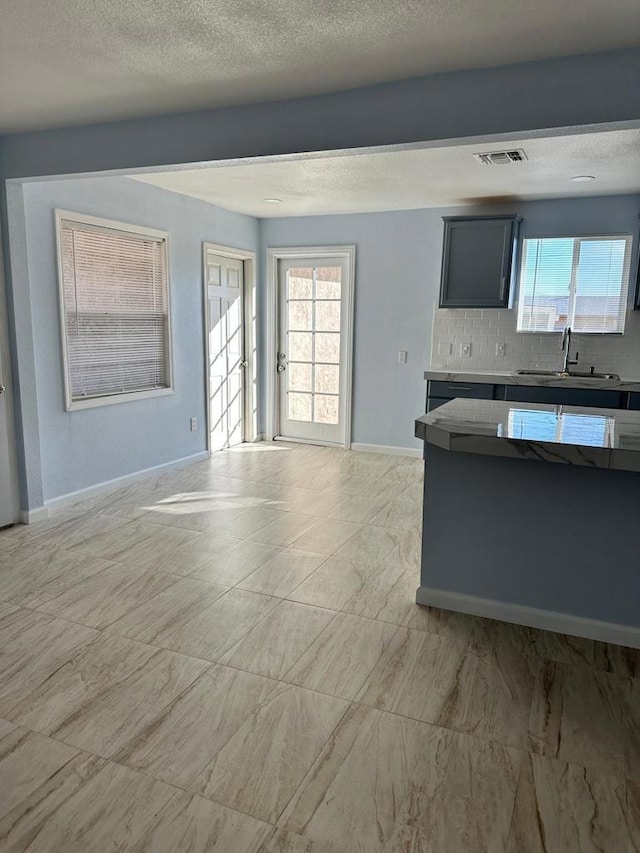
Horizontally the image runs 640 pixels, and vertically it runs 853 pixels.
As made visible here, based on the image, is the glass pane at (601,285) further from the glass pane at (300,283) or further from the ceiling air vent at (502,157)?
the glass pane at (300,283)

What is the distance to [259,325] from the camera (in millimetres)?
6504

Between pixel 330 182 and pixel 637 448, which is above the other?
pixel 330 182

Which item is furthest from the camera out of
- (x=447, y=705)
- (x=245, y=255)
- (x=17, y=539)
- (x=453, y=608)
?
(x=245, y=255)

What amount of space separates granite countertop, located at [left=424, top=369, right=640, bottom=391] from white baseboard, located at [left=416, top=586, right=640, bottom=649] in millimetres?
2379

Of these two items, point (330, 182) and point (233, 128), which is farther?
point (330, 182)

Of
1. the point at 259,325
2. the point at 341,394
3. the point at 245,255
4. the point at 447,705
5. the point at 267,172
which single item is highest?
the point at 267,172

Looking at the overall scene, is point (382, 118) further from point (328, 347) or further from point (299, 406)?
point (299, 406)

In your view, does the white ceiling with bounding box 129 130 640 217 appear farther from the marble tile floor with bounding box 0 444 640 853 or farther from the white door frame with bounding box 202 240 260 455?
the marble tile floor with bounding box 0 444 640 853

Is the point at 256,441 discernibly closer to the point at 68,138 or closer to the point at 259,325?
the point at 259,325

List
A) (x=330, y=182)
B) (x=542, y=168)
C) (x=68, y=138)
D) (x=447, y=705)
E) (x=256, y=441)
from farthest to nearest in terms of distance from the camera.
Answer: (x=256, y=441) < (x=330, y=182) < (x=542, y=168) < (x=68, y=138) < (x=447, y=705)

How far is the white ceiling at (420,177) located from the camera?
3543mm

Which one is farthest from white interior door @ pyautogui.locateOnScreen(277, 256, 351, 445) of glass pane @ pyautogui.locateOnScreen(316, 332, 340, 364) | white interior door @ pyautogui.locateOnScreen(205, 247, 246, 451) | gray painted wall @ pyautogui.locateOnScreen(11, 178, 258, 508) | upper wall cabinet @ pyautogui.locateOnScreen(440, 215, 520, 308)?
upper wall cabinet @ pyautogui.locateOnScreen(440, 215, 520, 308)

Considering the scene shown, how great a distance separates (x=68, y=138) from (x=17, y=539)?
2.36 metres

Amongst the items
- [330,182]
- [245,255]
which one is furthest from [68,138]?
[245,255]
